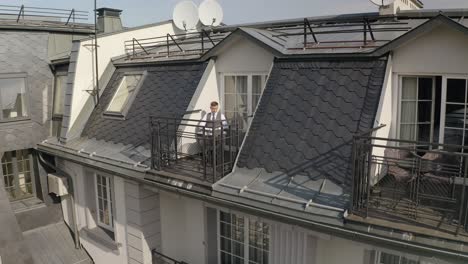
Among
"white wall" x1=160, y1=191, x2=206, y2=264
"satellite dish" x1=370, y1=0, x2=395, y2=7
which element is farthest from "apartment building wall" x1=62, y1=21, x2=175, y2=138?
"satellite dish" x1=370, y1=0, x2=395, y2=7

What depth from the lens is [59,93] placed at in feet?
43.8

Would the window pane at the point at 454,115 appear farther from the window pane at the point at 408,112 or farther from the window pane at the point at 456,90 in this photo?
the window pane at the point at 408,112

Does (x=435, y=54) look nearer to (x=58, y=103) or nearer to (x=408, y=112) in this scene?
(x=408, y=112)

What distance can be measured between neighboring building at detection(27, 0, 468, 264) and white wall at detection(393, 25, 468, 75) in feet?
0.06

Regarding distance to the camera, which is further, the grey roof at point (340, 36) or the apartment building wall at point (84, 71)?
the apartment building wall at point (84, 71)

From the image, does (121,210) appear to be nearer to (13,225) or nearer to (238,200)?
(13,225)

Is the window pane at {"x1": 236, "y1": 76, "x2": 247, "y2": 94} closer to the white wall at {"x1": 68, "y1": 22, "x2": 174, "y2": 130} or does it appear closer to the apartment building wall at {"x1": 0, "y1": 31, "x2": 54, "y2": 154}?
the white wall at {"x1": 68, "y1": 22, "x2": 174, "y2": 130}

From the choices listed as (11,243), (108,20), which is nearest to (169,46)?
(108,20)

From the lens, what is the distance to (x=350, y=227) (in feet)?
17.3

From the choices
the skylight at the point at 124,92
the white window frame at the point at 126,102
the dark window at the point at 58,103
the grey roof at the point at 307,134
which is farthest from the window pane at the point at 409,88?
the dark window at the point at 58,103

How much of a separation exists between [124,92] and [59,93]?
3.54 meters

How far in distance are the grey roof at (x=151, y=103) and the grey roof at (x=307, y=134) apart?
2.54m

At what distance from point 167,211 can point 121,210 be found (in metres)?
1.30

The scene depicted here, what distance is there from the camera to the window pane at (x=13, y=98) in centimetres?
1254
